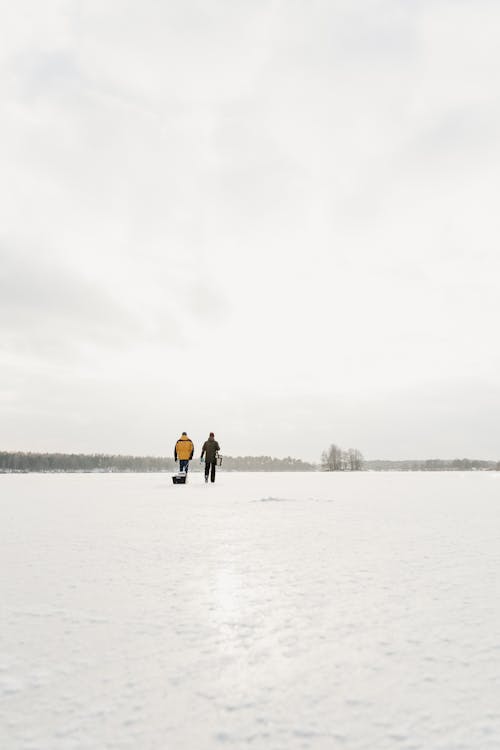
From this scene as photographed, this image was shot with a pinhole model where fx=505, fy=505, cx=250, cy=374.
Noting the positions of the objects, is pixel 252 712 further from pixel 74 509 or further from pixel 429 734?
pixel 74 509

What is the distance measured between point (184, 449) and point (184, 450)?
0.13ft

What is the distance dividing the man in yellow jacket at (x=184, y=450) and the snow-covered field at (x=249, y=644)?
1369 centimetres

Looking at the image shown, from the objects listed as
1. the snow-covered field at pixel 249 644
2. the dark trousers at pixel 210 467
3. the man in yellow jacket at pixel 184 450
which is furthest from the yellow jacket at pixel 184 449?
the snow-covered field at pixel 249 644

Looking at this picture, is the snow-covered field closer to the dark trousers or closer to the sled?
the sled

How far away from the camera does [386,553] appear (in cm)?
538

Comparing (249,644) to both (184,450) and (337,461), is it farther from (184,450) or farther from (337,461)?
(337,461)

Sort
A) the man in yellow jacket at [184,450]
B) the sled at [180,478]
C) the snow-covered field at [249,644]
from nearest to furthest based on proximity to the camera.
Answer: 1. the snow-covered field at [249,644]
2. the sled at [180,478]
3. the man in yellow jacket at [184,450]

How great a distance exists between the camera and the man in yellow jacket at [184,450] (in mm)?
19766

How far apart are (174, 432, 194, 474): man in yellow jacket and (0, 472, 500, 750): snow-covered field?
13691 mm

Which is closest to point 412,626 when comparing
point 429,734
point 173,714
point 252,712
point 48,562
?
point 429,734

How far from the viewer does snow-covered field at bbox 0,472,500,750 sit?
6.70ft

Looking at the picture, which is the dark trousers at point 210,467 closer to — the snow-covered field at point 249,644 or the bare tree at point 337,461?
the snow-covered field at point 249,644

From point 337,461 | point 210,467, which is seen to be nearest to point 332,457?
point 337,461

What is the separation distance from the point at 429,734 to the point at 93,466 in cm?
18337
